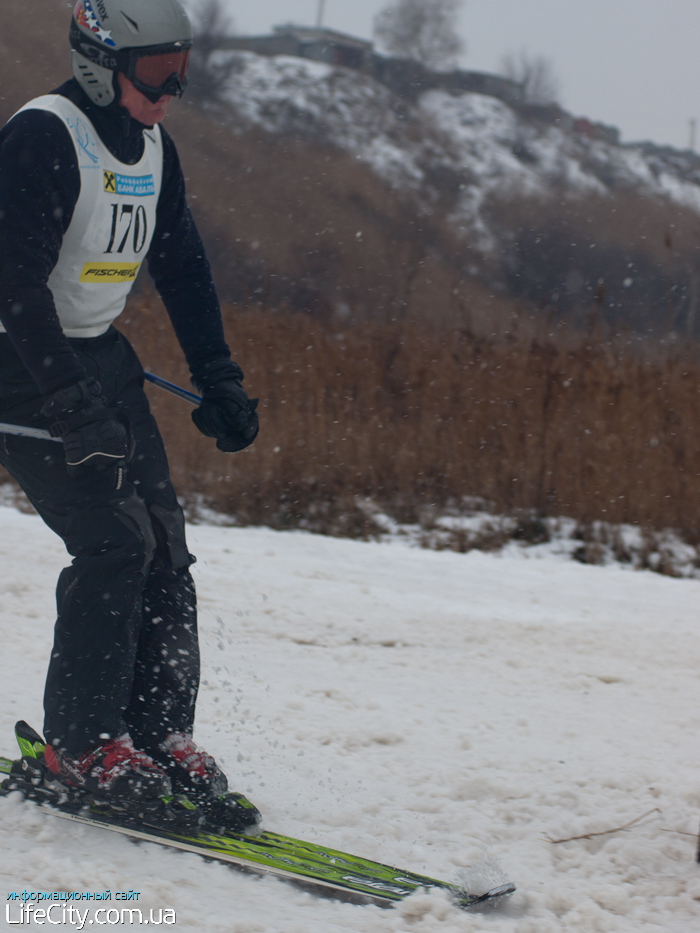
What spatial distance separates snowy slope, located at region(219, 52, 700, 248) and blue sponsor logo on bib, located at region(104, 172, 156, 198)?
1846 inches

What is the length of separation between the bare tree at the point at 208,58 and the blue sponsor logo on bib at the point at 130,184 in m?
53.8

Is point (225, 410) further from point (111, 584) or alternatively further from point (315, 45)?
point (315, 45)

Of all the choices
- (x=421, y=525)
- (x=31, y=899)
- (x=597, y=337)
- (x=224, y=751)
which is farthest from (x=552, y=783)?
(x=597, y=337)

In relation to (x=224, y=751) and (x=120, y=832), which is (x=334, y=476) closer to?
(x=224, y=751)

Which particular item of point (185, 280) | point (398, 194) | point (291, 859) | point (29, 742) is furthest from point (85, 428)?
point (398, 194)

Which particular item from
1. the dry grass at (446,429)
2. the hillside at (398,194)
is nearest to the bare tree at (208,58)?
the hillside at (398,194)

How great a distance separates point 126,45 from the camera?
2.09m

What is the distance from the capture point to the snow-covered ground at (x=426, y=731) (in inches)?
75.4

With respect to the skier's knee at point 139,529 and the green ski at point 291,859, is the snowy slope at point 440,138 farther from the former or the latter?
the green ski at point 291,859

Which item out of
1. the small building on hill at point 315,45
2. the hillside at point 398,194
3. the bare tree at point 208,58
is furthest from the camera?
the small building on hill at point 315,45

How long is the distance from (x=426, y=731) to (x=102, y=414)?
1514 millimetres

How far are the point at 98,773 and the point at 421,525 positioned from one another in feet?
13.5

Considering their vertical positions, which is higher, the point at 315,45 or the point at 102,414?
the point at 315,45

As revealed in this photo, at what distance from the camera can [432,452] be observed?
675 centimetres
